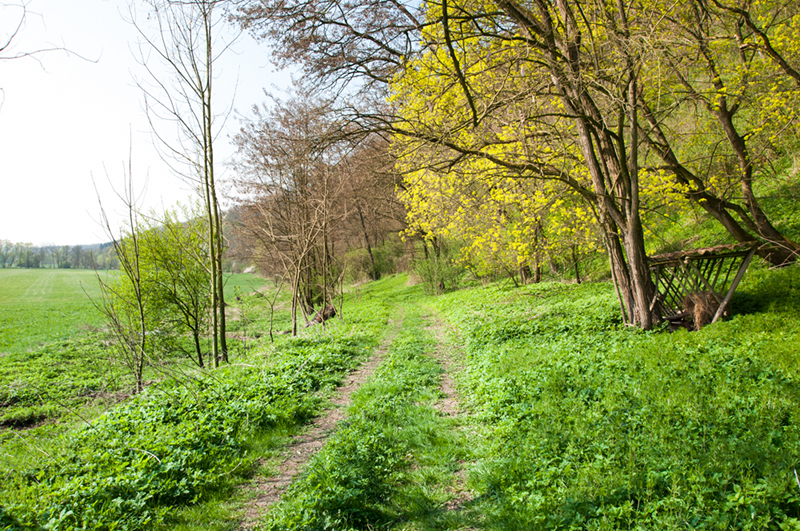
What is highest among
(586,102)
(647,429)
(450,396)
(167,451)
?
(586,102)

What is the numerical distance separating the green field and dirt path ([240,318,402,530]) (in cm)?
582

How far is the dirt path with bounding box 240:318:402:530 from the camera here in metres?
3.52

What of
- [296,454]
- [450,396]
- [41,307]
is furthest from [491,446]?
[41,307]

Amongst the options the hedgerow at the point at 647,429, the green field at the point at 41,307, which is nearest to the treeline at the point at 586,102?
the hedgerow at the point at 647,429

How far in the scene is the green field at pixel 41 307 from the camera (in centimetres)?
1975

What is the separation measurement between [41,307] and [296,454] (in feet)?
128

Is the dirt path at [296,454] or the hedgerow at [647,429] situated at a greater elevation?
the hedgerow at [647,429]

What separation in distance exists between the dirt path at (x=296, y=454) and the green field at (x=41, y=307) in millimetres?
5825

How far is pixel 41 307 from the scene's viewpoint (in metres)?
31.9

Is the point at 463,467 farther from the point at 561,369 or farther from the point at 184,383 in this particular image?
the point at 184,383

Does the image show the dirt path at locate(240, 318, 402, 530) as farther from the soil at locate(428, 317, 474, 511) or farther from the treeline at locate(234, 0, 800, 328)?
the treeline at locate(234, 0, 800, 328)

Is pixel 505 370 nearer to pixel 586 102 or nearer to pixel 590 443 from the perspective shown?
pixel 590 443

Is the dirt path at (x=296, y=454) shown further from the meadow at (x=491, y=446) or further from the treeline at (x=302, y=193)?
the treeline at (x=302, y=193)

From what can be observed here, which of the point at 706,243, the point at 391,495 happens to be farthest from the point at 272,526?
the point at 706,243
